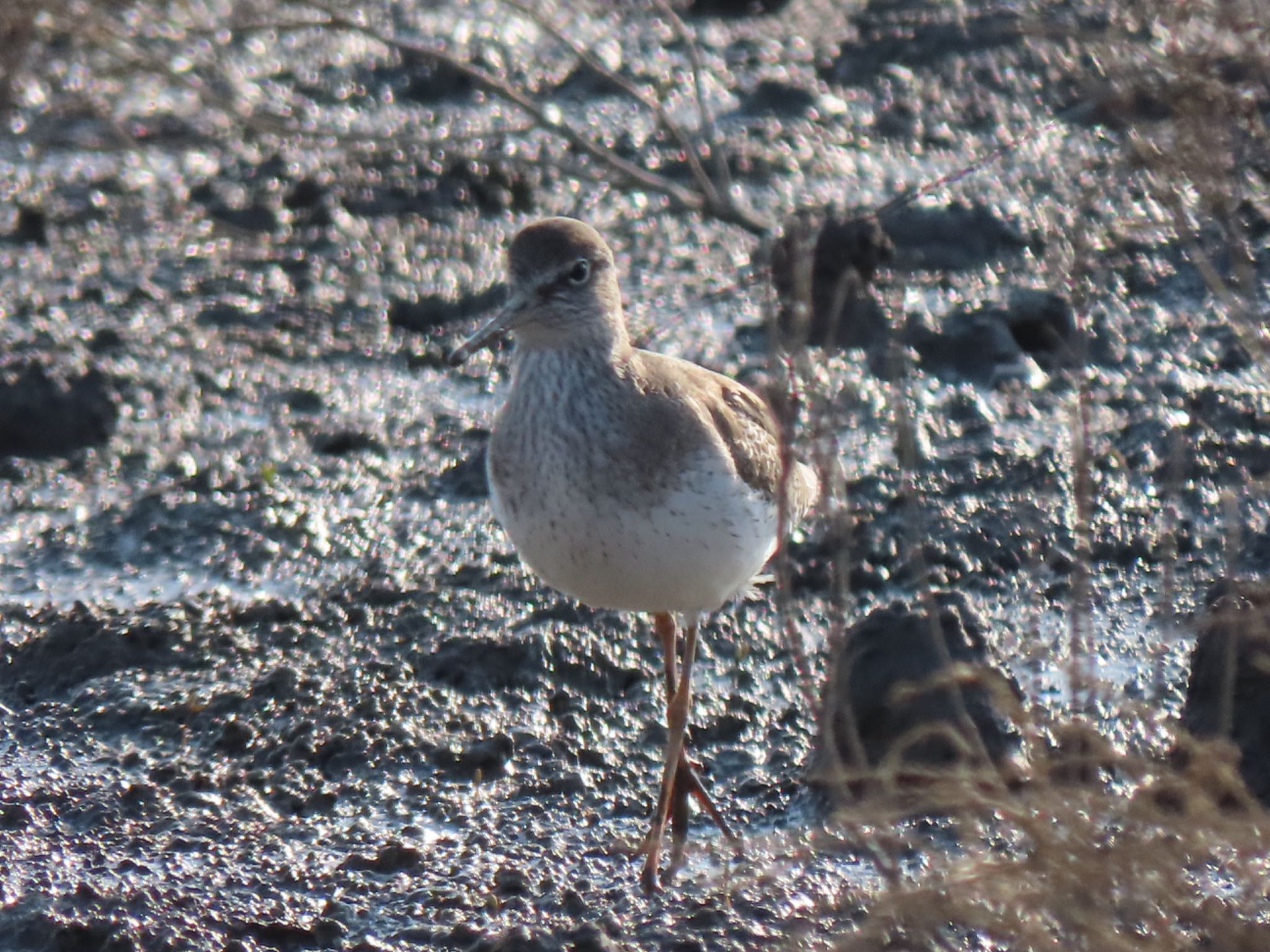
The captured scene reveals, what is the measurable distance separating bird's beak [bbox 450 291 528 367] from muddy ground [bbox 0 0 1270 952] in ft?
3.48

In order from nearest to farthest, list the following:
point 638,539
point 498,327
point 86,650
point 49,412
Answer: point 638,539 < point 498,327 < point 86,650 < point 49,412

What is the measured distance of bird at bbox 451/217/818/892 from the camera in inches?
182

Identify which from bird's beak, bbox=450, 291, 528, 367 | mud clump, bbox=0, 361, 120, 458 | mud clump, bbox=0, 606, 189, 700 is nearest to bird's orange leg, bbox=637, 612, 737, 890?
bird's beak, bbox=450, 291, 528, 367

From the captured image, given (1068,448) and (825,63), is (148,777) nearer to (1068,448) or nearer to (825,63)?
(1068,448)

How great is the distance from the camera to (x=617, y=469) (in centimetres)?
462

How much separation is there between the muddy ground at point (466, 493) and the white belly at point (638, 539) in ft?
1.34

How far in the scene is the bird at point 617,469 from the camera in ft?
15.1

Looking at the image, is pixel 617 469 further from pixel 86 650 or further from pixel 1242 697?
pixel 86 650

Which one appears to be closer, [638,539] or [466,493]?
[638,539]

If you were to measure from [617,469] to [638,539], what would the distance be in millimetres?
190

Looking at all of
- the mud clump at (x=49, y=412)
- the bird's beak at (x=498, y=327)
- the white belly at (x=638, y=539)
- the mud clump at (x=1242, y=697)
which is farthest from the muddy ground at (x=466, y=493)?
the bird's beak at (x=498, y=327)

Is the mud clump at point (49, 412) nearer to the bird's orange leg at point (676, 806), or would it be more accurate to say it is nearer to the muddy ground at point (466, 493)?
the muddy ground at point (466, 493)

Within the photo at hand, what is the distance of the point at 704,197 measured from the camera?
8578 mm

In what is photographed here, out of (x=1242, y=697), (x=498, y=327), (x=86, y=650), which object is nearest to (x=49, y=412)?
(x=86, y=650)
